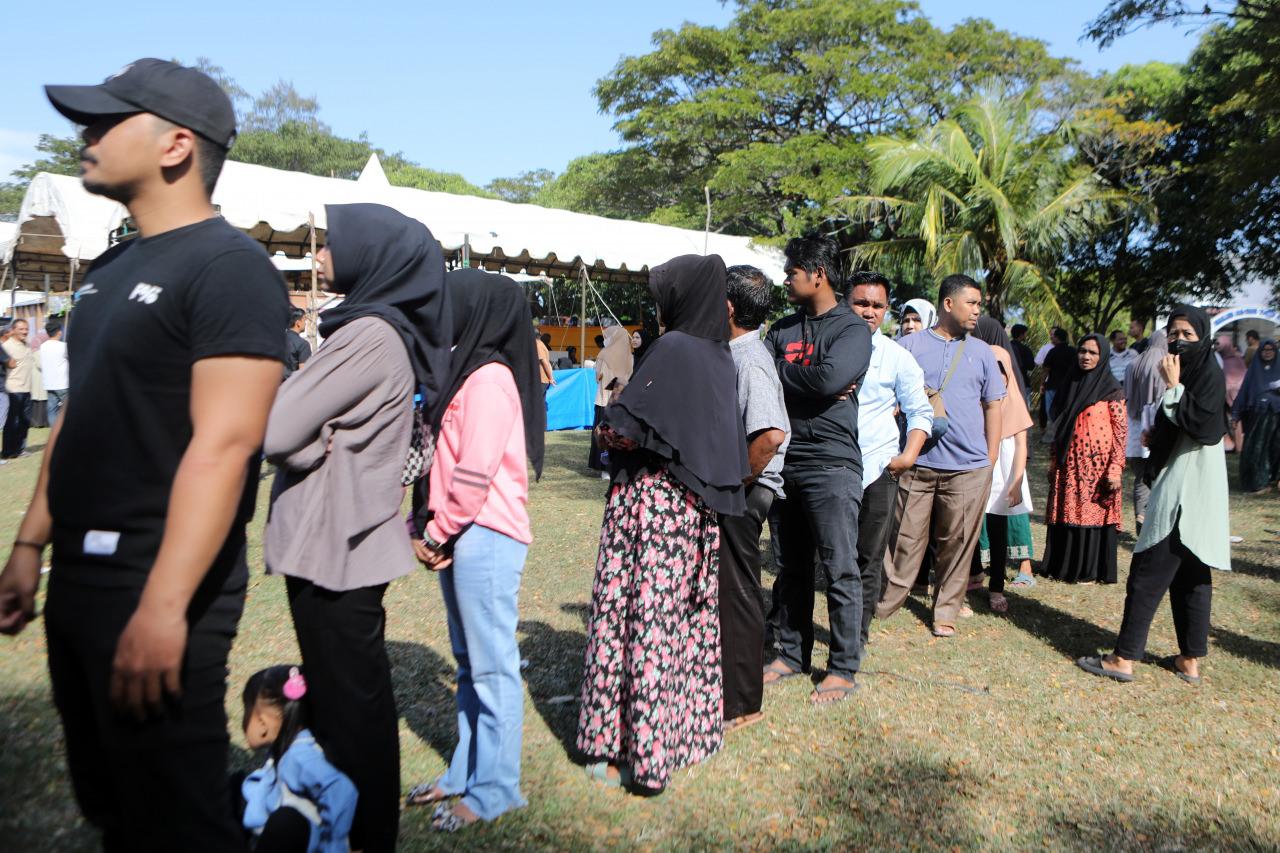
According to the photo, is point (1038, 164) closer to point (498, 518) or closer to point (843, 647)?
point (843, 647)

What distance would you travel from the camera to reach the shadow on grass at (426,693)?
3957mm

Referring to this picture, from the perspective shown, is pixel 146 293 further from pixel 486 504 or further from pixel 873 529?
pixel 873 529

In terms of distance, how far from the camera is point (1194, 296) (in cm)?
2253

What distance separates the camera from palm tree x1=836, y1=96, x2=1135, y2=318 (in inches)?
683

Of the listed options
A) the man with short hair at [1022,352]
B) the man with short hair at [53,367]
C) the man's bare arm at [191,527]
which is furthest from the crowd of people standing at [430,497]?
the man with short hair at [53,367]

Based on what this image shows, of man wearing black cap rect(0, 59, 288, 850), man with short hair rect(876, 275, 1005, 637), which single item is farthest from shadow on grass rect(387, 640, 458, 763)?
man with short hair rect(876, 275, 1005, 637)

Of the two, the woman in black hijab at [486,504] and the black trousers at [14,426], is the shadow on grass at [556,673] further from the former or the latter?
the black trousers at [14,426]

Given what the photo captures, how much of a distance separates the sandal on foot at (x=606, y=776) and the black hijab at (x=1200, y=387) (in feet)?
10.6

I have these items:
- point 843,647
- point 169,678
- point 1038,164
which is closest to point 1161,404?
point 843,647

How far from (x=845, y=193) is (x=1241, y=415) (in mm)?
13809

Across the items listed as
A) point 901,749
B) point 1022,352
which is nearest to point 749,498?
point 901,749

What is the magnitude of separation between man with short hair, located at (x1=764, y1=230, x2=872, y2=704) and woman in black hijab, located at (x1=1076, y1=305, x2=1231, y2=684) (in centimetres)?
151

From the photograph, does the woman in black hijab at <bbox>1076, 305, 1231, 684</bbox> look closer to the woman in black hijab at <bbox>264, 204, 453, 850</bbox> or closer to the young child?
the woman in black hijab at <bbox>264, 204, 453, 850</bbox>

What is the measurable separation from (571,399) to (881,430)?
476 inches
